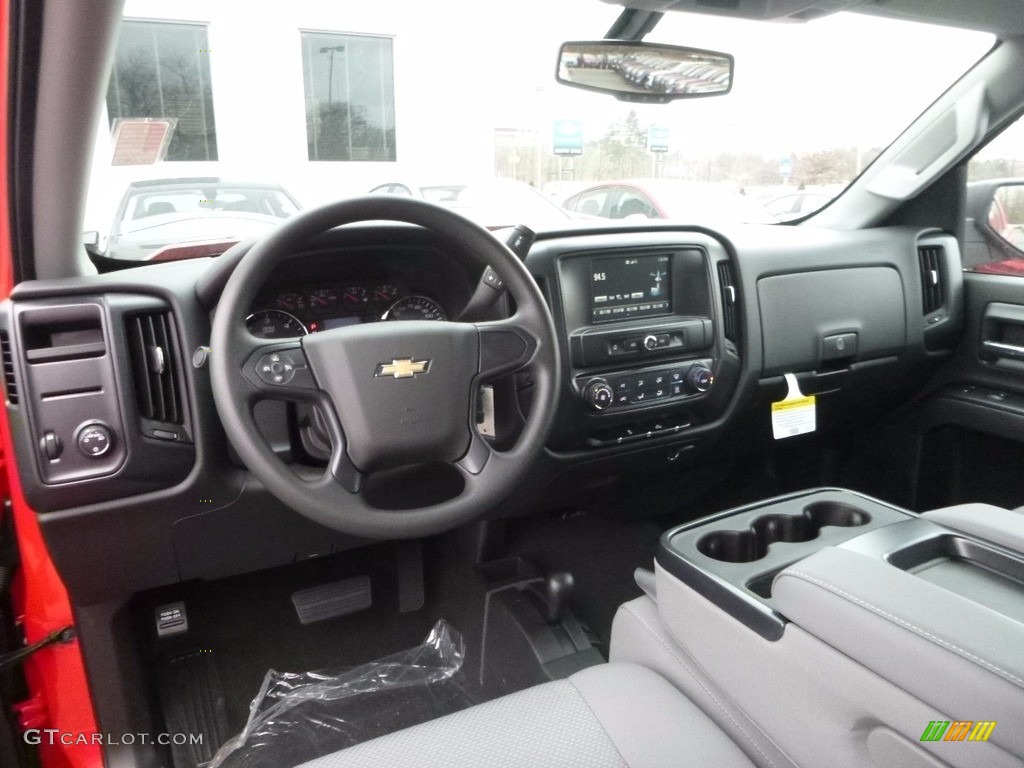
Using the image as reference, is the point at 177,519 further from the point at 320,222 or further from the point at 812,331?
the point at 812,331

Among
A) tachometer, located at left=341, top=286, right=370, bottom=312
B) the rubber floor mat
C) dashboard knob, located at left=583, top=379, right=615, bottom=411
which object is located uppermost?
tachometer, located at left=341, top=286, right=370, bottom=312

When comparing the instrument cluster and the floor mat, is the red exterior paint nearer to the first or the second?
the floor mat

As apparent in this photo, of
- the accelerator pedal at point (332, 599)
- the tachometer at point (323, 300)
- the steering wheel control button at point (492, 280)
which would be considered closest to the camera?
the steering wheel control button at point (492, 280)

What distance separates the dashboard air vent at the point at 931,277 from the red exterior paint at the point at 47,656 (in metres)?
2.55

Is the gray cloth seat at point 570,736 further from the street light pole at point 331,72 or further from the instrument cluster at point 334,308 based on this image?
the street light pole at point 331,72

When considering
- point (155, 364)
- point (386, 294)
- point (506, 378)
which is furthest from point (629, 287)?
point (155, 364)

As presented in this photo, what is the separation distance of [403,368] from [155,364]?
1.60 feet

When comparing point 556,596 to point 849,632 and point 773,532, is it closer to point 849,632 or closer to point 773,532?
point 773,532

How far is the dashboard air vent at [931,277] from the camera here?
8.34ft

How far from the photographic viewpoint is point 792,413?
231 cm

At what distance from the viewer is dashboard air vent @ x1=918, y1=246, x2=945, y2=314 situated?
100 inches

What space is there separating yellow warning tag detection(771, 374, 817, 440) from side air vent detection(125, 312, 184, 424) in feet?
5.32

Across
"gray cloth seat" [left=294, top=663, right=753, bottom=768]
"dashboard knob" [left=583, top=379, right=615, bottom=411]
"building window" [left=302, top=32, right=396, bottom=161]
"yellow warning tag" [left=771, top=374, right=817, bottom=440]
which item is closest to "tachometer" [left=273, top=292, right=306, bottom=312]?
"building window" [left=302, top=32, right=396, bottom=161]

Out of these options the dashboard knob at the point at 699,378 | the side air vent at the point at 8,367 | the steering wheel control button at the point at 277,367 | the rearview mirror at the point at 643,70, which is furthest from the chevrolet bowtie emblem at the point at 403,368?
the rearview mirror at the point at 643,70
